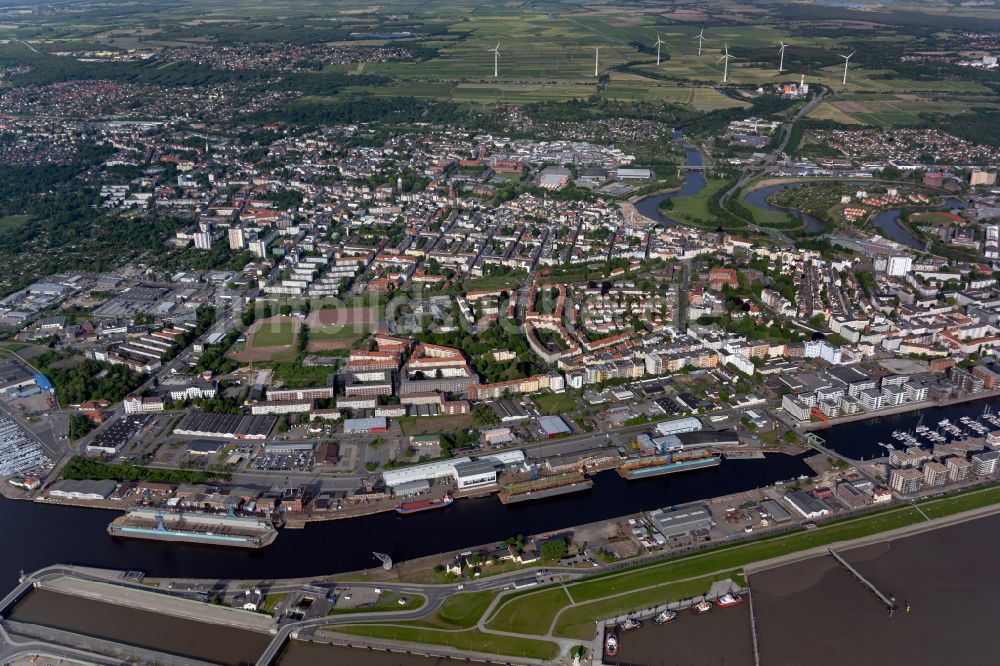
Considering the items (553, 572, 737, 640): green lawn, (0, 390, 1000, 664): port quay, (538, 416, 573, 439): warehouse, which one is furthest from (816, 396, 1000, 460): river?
(538, 416, 573, 439): warehouse

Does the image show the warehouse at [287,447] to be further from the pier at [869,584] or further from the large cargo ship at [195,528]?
the pier at [869,584]

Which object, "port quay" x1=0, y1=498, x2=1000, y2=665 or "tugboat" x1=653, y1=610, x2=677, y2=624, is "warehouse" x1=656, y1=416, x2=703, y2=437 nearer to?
"port quay" x1=0, y1=498, x2=1000, y2=665

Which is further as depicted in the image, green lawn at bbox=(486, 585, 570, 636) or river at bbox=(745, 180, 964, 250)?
river at bbox=(745, 180, 964, 250)

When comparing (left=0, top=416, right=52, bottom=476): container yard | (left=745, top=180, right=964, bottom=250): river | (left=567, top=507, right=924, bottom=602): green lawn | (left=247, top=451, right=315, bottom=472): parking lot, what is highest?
(left=745, top=180, right=964, bottom=250): river

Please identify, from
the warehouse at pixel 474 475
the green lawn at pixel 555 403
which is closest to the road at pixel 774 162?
the green lawn at pixel 555 403

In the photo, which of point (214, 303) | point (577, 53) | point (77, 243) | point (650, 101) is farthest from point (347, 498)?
point (577, 53)

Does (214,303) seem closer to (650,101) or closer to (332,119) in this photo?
(332,119)
